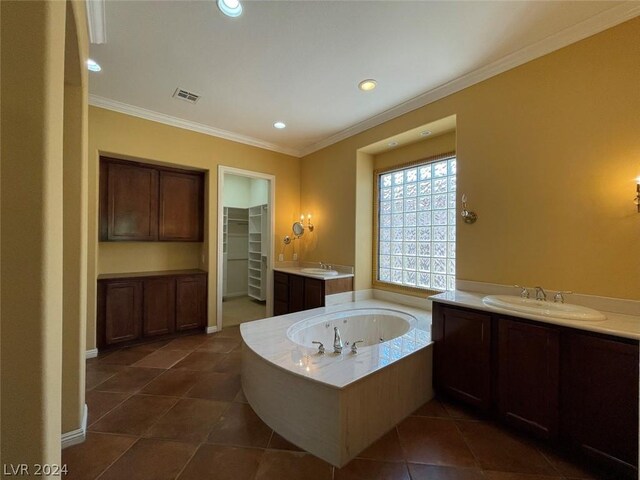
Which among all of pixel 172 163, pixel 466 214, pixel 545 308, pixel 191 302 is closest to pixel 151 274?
pixel 191 302

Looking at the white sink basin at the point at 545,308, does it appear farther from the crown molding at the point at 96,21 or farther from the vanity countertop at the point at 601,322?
the crown molding at the point at 96,21

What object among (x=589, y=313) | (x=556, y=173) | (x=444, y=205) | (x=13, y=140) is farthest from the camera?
(x=444, y=205)

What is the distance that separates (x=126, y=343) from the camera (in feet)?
10.8

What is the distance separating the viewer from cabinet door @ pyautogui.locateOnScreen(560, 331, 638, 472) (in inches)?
55.4

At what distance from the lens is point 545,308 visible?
6.22 feet

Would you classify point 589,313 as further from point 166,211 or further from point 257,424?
point 166,211

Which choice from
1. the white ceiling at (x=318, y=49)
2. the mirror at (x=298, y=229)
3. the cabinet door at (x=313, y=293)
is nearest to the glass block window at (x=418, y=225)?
the white ceiling at (x=318, y=49)

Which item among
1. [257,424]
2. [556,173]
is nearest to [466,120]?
[556,173]

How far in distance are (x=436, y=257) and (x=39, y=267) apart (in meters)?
3.32

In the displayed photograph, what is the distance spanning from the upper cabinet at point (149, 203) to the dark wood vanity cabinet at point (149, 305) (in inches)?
22.9

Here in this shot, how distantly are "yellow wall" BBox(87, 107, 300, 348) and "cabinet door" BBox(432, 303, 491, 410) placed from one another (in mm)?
3006

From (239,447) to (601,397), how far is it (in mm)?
2221

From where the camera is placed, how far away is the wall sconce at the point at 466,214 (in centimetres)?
256

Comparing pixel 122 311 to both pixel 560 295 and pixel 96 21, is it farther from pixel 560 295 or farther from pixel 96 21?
pixel 560 295
